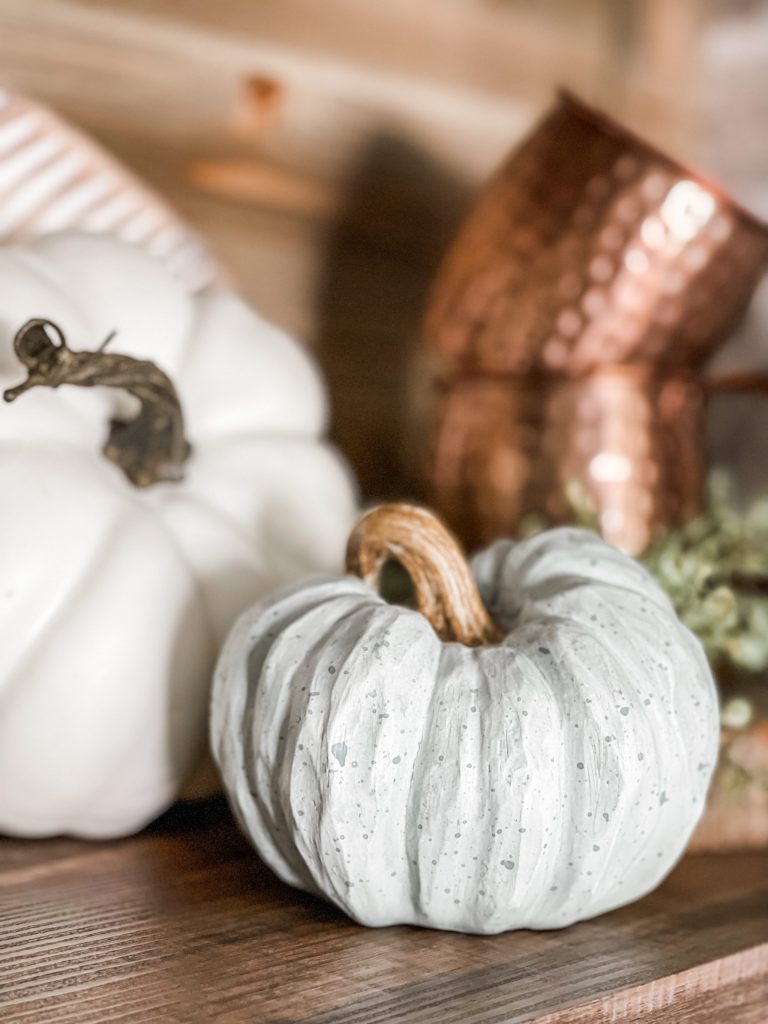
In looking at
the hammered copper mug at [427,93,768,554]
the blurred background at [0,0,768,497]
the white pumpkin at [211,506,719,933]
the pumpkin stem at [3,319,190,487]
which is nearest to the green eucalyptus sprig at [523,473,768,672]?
the hammered copper mug at [427,93,768,554]

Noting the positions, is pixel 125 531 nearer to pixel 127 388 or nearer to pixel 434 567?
pixel 127 388

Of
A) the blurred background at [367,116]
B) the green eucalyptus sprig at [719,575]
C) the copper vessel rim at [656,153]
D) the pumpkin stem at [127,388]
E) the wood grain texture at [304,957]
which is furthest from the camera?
the blurred background at [367,116]

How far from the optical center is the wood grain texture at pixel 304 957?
A: 449mm

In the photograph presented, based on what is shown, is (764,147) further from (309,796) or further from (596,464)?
(309,796)

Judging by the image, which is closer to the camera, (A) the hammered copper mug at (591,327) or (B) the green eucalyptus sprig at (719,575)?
(B) the green eucalyptus sprig at (719,575)

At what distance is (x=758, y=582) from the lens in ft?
3.05

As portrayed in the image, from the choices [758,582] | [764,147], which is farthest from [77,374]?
[764,147]

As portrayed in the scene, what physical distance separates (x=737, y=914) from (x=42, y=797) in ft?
1.28

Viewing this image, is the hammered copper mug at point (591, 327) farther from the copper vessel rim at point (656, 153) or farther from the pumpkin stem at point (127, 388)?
the pumpkin stem at point (127, 388)

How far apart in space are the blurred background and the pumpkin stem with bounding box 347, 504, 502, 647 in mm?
591

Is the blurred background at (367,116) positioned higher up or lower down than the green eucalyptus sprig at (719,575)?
higher up

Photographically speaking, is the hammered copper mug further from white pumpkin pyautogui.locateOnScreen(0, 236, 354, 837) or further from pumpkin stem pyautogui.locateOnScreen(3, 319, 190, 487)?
pumpkin stem pyautogui.locateOnScreen(3, 319, 190, 487)

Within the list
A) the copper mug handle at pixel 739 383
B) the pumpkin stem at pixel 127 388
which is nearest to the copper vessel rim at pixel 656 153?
the copper mug handle at pixel 739 383

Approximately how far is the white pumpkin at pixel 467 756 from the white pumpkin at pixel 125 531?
0.08 m
